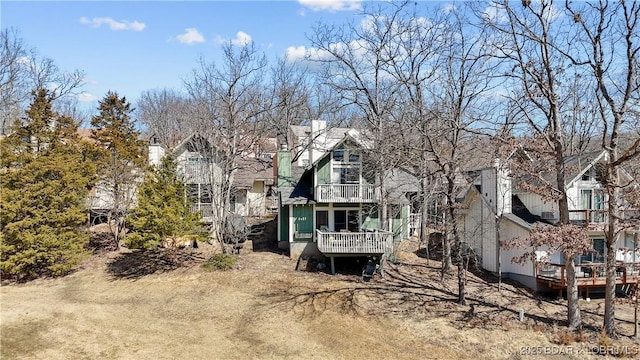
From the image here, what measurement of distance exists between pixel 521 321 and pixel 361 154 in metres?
10.5

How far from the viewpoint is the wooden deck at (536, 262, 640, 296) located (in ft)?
53.5

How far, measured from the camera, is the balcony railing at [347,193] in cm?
2056

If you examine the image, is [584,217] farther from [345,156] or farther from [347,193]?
[345,156]

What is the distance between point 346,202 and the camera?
20.8 m

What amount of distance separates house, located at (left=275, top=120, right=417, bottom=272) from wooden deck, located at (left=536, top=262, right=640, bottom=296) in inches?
263

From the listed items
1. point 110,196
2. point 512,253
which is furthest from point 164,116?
point 512,253

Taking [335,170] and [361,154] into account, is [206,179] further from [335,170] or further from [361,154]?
[361,154]

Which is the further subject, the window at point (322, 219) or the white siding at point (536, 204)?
the window at point (322, 219)

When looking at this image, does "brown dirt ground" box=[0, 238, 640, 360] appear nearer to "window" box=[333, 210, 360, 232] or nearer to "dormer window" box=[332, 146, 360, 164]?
"window" box=[333, 210, 360, 232]

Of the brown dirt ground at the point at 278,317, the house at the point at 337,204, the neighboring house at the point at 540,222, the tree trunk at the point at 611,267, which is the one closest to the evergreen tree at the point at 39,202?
the brown dirt ground at the point at 278,317

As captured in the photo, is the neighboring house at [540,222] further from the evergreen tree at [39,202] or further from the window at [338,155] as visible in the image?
the evergreen tree at [39,202]

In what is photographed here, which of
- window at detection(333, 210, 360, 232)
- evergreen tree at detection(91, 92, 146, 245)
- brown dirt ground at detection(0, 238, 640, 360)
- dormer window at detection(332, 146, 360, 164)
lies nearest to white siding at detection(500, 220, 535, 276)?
brown dirt ground at detection(0, 238, 640, 360)

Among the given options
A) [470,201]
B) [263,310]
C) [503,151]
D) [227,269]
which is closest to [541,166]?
[503,151]

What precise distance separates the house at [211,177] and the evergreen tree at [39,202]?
548 centimetres
